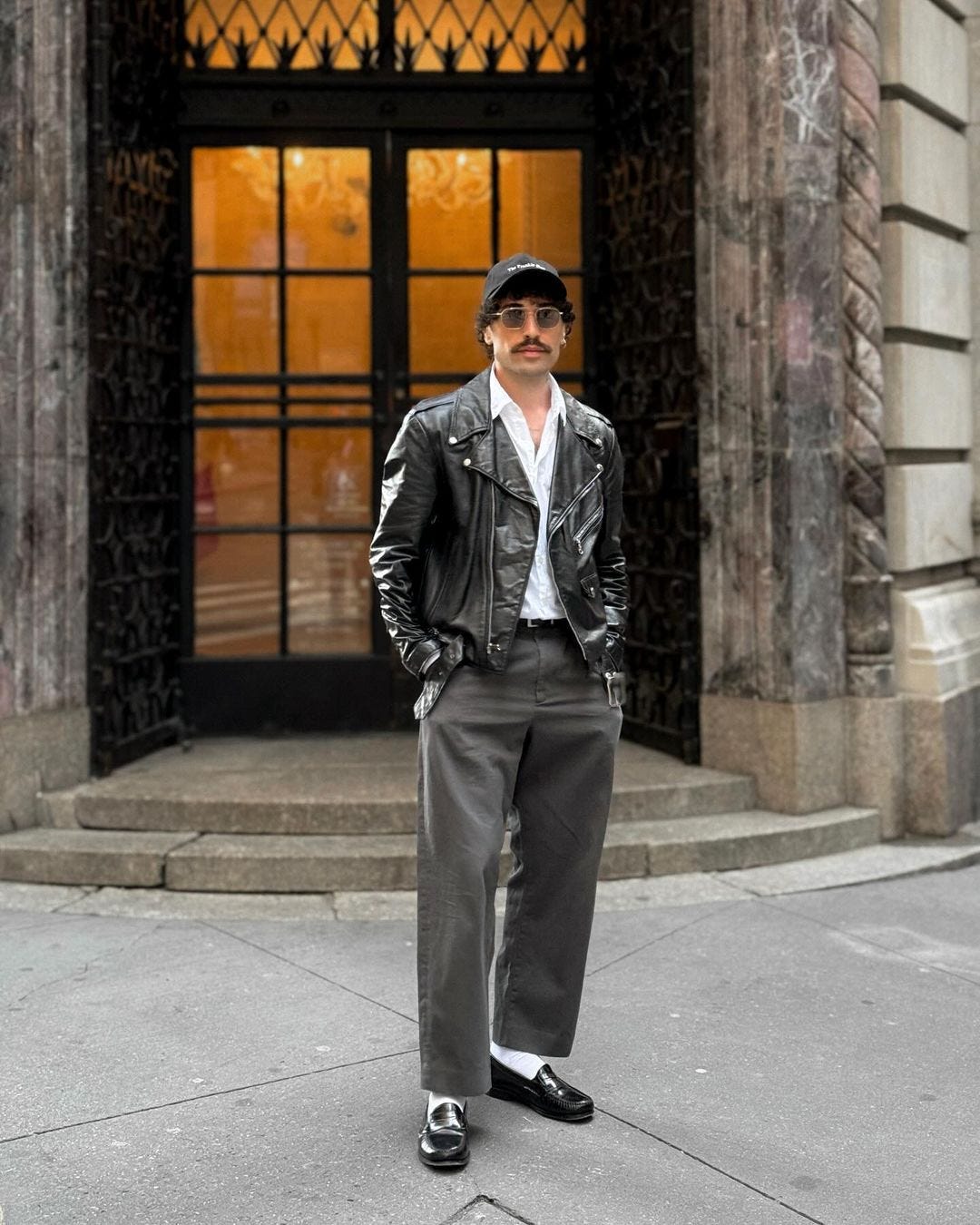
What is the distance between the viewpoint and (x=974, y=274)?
809cm

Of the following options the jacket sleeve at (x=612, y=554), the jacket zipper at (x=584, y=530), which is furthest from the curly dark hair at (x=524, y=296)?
the jacket zipper at (x=584, y=530)

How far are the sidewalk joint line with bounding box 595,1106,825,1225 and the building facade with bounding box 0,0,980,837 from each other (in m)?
3.35

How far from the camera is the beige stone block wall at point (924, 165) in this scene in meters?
7.41

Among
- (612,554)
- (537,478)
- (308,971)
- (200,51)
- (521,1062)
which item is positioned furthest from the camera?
(200,51)

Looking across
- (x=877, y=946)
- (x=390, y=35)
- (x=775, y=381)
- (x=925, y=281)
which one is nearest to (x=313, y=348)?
(x=390, y=35)

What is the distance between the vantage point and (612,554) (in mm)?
4191

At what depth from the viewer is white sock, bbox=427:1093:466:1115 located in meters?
3.78

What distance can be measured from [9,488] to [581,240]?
343cm

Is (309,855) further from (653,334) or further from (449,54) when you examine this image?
(449,54)

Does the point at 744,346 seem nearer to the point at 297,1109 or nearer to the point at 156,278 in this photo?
the point at 156,278

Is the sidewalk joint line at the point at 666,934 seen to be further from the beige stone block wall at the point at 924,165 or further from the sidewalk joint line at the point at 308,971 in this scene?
the beige stone block wall at the point at 924,165

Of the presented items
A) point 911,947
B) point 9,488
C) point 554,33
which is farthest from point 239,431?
point 911,947

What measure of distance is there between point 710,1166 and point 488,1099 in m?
0.67

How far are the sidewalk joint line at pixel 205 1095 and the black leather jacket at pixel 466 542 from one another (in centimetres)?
115
